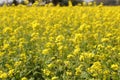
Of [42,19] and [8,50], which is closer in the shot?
[8,50]

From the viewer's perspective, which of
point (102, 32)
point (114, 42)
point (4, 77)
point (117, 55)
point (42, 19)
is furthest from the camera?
point (42, 19)

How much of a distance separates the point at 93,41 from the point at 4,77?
4.91 ft

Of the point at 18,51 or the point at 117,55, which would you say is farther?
the point at 18,51

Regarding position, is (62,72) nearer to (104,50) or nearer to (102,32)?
(104,50)

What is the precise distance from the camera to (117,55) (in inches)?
170

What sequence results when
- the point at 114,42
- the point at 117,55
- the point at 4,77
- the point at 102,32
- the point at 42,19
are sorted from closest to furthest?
the point at 4,77 → the point at 117,55 → the point at 114,42 → the point at 102,32 → the point at 42,19

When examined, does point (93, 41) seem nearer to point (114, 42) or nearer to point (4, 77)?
point (114, 42)

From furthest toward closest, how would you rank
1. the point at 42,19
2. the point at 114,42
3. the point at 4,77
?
the point at 42,19 → the point at 114,42 → the point at 4,77

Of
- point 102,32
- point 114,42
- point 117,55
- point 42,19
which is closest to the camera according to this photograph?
point 117,55

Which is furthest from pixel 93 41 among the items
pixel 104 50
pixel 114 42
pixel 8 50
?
pixel 8 50

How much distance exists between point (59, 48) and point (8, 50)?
790 millimetres

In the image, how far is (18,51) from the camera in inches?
198

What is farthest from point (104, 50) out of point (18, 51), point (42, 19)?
point (42, 19)

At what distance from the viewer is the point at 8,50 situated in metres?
5.01
